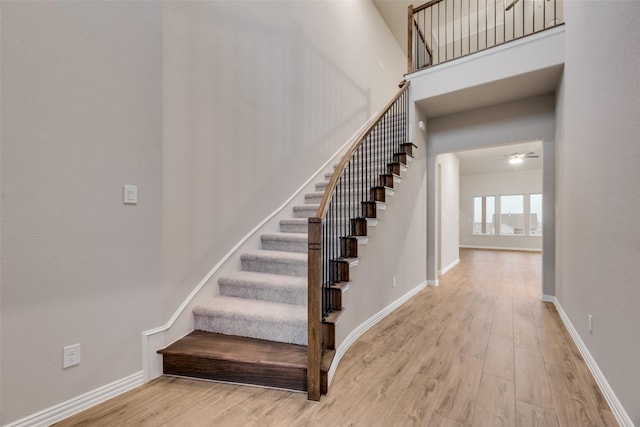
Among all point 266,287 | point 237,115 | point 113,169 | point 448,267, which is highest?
point 237,115

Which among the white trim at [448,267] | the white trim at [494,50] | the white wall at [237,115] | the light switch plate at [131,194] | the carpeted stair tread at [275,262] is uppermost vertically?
the white trim at [494,50]

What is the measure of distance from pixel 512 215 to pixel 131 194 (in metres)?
12.3

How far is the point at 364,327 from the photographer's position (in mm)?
2830

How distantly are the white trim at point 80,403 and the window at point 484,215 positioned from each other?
1218 centimetres

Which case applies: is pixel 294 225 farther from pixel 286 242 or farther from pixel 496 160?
pixel 496 160

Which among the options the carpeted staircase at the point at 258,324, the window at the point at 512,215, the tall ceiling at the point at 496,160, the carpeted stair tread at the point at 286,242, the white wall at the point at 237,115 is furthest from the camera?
the window at the point at 512,215

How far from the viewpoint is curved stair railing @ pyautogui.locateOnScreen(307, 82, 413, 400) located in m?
1.83

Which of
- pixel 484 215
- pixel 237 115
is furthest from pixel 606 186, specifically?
pixel 484 215

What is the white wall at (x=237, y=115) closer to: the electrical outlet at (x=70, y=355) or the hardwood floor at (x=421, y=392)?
the electrical outlet at (x=70, y=355)

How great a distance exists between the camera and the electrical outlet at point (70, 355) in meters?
1.66

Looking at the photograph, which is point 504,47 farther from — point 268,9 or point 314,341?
point 314,341

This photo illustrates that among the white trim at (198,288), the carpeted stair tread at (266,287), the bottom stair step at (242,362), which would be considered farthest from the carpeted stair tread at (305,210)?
the bottom stair step at (242,362)

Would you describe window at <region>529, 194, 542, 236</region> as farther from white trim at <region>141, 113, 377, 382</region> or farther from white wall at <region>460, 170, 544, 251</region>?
white trim at <region>141, 113, 377, 382</region>

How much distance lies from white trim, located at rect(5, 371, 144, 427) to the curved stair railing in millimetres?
1197
